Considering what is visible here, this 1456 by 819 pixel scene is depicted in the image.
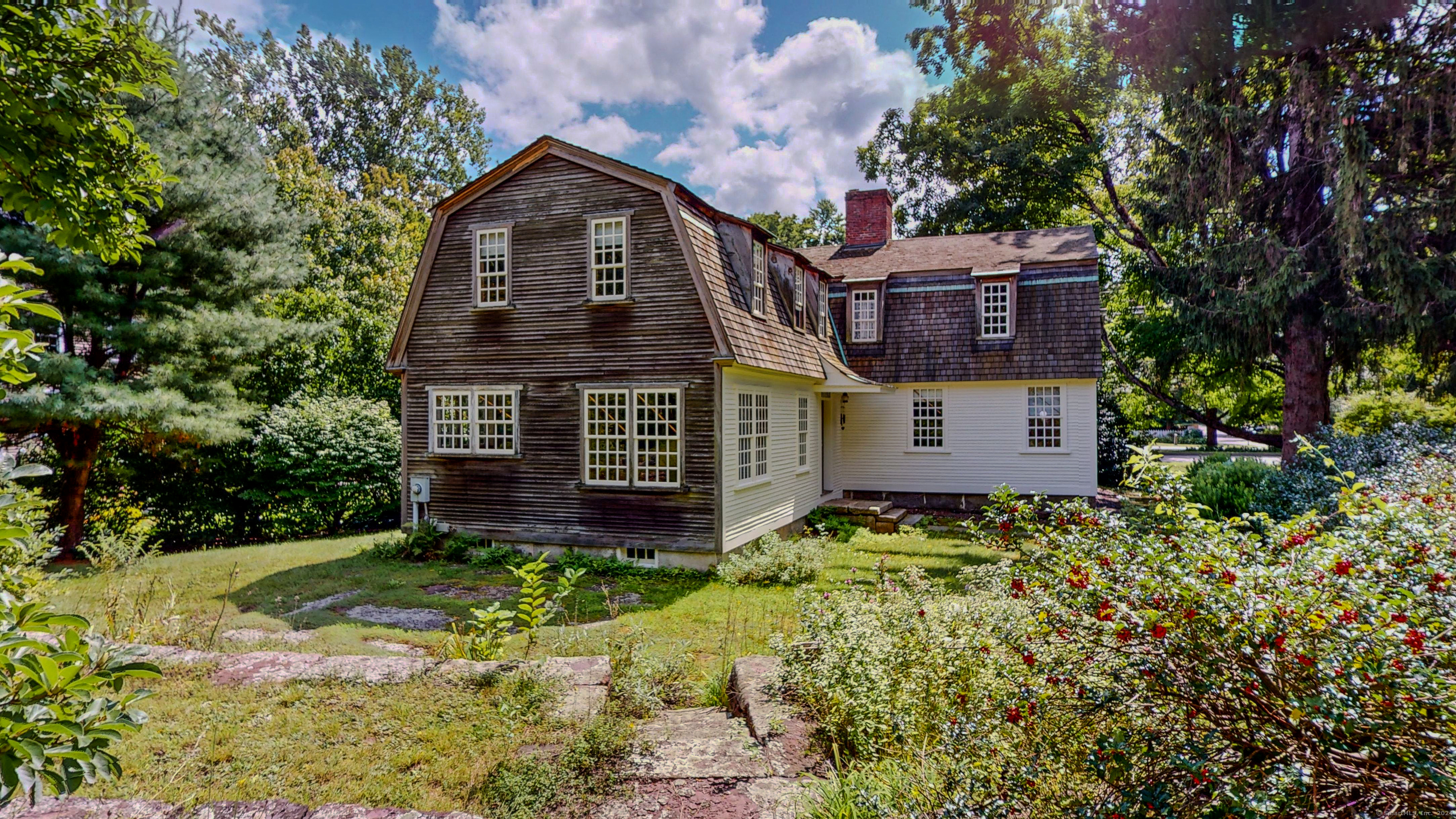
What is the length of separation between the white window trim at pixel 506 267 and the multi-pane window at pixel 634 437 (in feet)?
8.02

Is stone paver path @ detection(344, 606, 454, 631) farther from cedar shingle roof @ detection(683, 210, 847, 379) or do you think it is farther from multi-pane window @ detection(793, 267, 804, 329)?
multi-pane window @ detection(793, 267, 804, 329)

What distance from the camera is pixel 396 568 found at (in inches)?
472

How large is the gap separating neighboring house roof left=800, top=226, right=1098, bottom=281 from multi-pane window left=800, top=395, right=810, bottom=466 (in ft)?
15.1

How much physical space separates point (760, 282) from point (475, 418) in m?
6.10

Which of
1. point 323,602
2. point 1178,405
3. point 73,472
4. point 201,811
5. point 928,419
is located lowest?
point 323,602

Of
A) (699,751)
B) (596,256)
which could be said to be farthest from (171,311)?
(699,751)

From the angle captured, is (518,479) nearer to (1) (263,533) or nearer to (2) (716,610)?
(2) (716,610)

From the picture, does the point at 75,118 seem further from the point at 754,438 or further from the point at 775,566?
the point at 754,438

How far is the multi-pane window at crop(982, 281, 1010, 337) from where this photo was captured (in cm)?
1730

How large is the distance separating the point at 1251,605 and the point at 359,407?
18.2 meters

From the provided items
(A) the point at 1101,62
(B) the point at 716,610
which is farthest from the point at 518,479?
(A) the point at 1101,62

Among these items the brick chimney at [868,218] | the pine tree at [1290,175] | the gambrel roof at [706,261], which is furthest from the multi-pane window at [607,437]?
the pine tree at [1290,175]

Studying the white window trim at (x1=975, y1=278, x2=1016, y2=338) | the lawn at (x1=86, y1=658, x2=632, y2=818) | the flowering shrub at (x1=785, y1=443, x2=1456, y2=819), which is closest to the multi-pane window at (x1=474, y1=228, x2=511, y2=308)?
the lawn at (x1=86, y1=658, x2=632, y2=818)

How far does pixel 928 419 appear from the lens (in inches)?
709
